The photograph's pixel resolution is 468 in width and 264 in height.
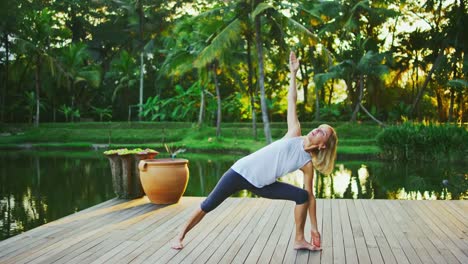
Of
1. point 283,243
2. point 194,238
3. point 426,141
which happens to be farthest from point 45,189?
point 426,141

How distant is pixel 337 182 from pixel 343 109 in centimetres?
1793

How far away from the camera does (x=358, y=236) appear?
4961 millimetres

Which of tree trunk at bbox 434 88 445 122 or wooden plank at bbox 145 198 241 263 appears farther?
tree trunk at bbox 434 88 445 122

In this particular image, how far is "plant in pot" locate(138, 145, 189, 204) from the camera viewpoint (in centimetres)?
662

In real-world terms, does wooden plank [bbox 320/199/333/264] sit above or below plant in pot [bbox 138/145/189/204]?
below

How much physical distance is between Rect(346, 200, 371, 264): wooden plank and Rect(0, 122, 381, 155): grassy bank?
1402 cm

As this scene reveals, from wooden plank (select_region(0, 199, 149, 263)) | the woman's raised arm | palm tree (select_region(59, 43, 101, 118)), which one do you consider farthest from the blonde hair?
palm tree (select_region(59, 43, 101, 118))

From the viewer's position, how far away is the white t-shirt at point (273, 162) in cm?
409

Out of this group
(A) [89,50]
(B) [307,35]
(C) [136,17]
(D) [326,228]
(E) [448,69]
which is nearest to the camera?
(D) [326,228]

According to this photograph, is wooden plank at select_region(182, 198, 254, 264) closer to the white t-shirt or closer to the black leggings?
the black leggings

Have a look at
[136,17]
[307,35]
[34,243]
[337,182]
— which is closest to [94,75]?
[136,17]

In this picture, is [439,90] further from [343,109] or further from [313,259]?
[313,259]

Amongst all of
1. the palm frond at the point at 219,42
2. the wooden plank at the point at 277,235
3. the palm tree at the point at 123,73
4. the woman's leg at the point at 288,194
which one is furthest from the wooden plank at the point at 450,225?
the palm tree at the point at 123,73

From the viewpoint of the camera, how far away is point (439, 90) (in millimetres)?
28828
